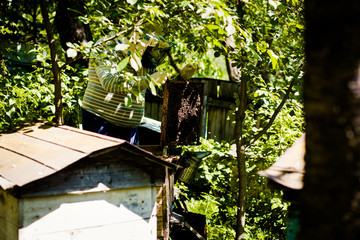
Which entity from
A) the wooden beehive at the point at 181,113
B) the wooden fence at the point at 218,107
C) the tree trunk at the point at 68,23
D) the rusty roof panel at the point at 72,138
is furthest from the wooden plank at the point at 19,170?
the wooden fence at the point at 218,107

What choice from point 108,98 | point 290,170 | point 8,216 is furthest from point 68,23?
point 290,170

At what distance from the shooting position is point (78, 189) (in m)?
2.61

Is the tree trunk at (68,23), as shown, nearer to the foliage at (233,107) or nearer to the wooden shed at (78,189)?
the foliage at (233,107)

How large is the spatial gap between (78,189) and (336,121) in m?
1.96

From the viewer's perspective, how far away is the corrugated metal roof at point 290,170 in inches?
74.9

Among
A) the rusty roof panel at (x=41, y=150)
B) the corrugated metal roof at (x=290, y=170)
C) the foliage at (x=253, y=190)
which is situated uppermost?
the corrugated metal roof at (x=290, y=170)

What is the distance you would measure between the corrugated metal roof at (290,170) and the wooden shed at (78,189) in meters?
1.02

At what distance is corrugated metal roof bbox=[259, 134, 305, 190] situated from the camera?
1903mm

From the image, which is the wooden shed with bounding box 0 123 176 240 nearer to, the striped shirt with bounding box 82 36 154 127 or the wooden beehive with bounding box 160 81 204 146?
the striped shirt with bounding box 82 36 154 127

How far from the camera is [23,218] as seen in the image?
2.46 meters

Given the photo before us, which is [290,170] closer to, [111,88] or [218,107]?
[111,88]

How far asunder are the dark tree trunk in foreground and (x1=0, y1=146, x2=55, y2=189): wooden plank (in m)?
1.77

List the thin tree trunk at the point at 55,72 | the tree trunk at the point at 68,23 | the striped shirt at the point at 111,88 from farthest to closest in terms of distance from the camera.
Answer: the tree trunk at the point at 68,23, the thin tree trunk at the point at 55,72, the striped shirt at the point at 111,88

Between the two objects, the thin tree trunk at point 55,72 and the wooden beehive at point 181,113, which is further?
the thin tree trunk at point 55,72
